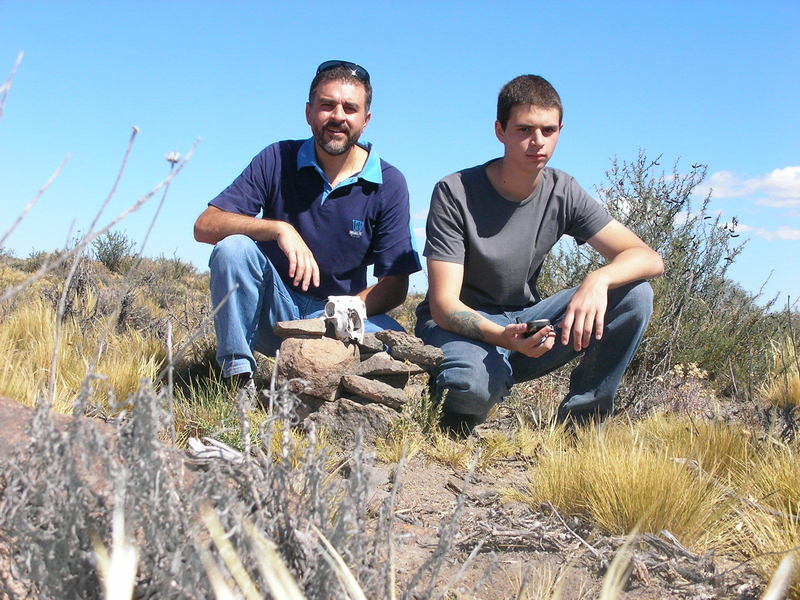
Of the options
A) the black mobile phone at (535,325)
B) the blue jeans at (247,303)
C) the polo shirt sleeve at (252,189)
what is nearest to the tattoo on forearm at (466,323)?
the black mobile phone at (535,325)

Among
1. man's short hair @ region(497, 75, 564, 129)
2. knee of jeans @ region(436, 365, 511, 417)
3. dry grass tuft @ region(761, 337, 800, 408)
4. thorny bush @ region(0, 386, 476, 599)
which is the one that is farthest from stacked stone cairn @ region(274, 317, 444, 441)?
dry grass tuft @ region(761, 337, 800, 408)

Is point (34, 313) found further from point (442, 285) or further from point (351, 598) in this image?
point (351, 598)

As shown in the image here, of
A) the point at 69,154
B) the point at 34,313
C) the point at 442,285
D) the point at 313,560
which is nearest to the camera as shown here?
the point at 69,154

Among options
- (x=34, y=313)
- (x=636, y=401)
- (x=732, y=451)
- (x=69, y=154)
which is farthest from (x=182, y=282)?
Answer: (x=69, y=154)

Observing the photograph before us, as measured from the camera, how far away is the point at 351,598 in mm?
1628

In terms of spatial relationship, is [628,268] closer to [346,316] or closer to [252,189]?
[346,316]

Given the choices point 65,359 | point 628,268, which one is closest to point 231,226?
point 65,359

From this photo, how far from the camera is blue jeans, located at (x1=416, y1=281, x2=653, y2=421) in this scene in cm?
398

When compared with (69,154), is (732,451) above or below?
below

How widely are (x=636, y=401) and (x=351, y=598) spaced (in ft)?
12.9

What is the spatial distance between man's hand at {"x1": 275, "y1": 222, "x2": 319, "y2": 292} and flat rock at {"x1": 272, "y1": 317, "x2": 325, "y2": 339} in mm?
175

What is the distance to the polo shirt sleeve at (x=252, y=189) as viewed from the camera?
14.1 feet

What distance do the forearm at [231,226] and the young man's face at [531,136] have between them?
4.25 feet

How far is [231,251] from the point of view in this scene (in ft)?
13.1
